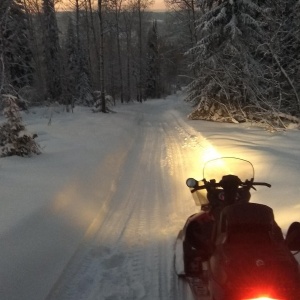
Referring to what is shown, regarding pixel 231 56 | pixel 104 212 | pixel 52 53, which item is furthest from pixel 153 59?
pixel 104 212

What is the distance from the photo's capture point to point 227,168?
535 cm

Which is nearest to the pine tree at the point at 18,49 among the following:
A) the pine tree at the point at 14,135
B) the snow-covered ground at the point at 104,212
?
the pine tree at the point at 14,135

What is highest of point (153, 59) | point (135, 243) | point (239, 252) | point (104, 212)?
point (153, 59)

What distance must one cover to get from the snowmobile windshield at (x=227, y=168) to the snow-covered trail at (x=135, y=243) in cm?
124

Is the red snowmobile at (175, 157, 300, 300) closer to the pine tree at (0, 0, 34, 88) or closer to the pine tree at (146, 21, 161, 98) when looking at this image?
the pine tree at (0, 0, 34, 88)

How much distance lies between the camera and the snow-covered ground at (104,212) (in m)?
4.31

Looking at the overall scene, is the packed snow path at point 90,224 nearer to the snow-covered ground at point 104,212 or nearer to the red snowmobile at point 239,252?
the snow-covered ground at point 104,212

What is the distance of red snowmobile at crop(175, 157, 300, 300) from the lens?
112 inches

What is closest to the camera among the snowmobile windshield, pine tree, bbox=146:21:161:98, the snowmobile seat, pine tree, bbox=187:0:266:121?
the snowmobile seat

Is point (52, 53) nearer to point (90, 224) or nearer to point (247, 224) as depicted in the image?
point (90, 224)

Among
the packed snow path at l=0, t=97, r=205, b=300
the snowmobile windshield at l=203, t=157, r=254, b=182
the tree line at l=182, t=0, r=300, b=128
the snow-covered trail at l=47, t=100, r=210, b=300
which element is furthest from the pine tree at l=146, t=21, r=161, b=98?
the snowmobile windshield at l=203, t=157, r=254, b=182

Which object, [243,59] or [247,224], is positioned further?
[243,59]

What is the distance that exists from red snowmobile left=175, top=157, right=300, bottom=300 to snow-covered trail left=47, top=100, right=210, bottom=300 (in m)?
0.48

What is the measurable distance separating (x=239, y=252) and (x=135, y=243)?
8.61 feet
